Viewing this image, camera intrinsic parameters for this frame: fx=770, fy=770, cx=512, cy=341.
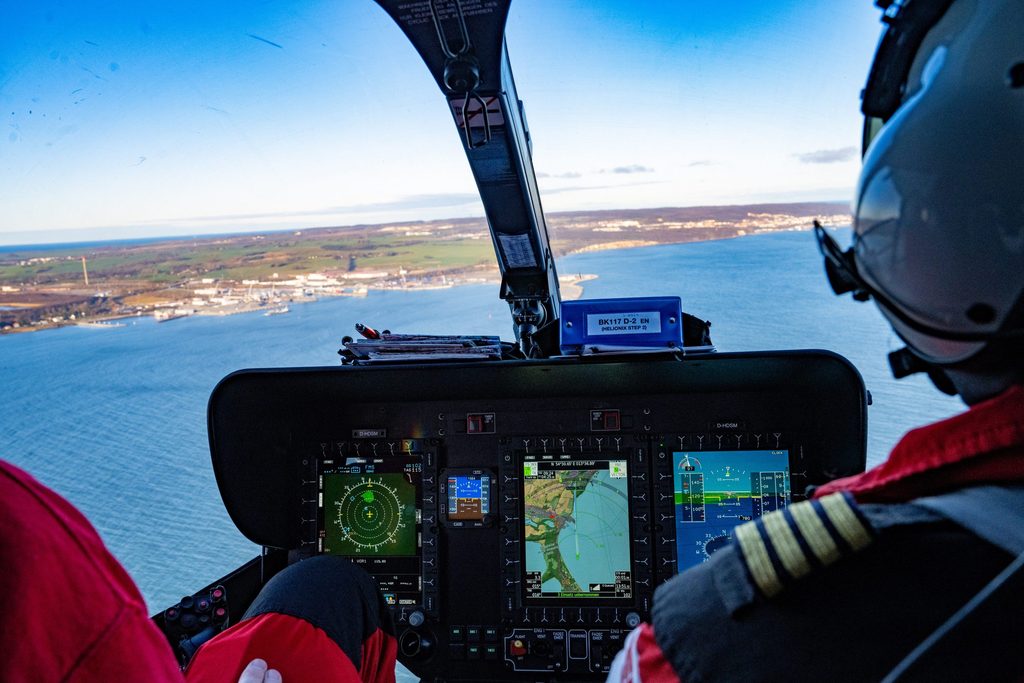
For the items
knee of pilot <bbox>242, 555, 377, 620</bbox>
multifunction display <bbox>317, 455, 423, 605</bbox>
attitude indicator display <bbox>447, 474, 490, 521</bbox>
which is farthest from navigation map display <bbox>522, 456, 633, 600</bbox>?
knee of pilot <bbox>242, 555, 377, 620</bbox>

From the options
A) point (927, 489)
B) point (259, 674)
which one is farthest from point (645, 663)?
point (259, 674)

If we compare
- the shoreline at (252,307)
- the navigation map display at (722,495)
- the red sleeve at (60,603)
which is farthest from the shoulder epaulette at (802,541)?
the shoreline at (252,307)

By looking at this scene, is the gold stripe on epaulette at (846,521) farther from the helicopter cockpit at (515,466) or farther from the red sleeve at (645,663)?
the helicopter cockpit at (515,466)

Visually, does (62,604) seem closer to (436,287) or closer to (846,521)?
(846,521)

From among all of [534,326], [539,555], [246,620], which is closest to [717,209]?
[534,326]

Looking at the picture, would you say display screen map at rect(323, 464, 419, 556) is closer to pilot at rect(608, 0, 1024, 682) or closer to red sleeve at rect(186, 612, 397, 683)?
red sleeve at rect(186, 612, 397, 683)
